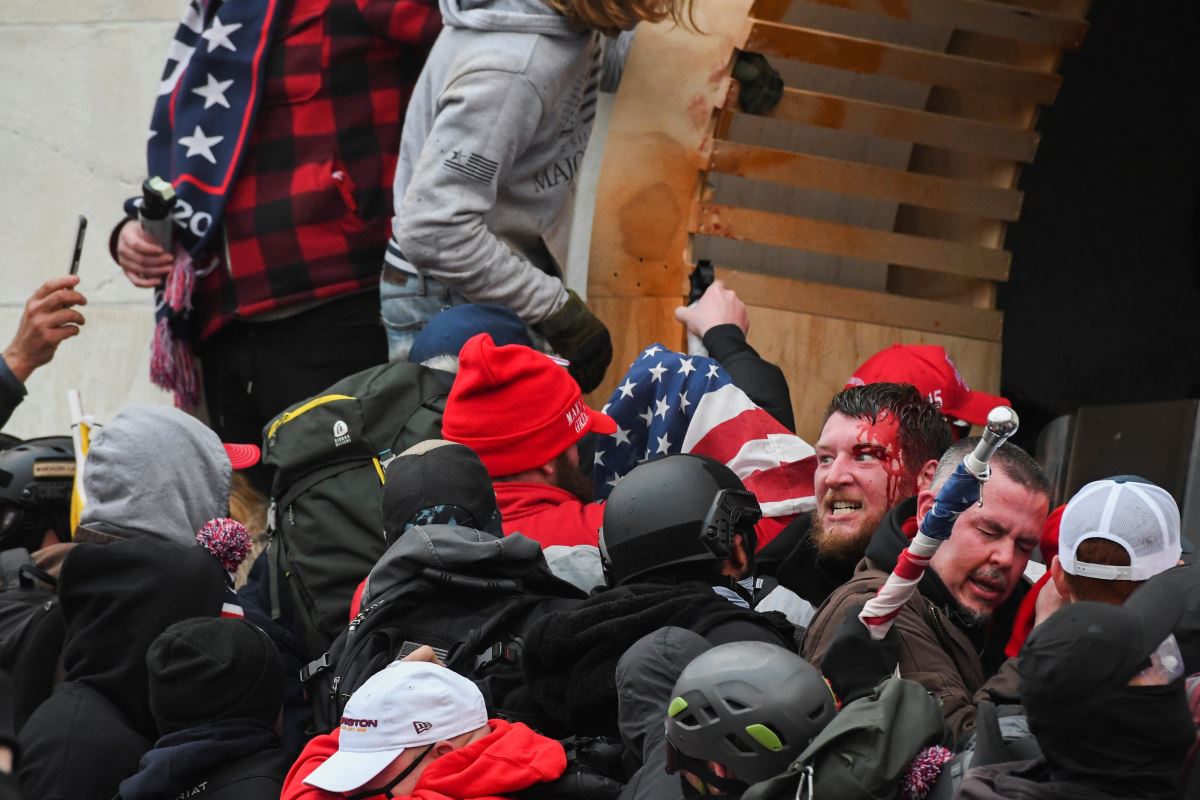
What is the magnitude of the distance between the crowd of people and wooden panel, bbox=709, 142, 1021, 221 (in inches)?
8.5

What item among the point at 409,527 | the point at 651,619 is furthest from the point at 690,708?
the point at 409,527

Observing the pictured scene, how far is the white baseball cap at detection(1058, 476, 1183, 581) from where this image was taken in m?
3.11

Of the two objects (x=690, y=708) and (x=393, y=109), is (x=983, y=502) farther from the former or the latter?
(x=393, y=109)

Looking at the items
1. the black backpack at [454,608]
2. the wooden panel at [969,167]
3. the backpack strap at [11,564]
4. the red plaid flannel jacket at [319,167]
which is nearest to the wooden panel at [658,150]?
the red plaid flannel jacket at [319,167]

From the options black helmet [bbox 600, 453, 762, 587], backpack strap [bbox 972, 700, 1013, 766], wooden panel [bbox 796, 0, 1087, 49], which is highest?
wooden panel [bbox 796, 0, 1087, 49]

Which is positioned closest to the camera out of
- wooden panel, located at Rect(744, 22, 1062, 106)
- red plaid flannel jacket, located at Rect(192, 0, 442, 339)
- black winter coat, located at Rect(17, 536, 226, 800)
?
black winter coat, located at Rect(17, 536, 226, 800)

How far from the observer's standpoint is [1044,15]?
217 inches

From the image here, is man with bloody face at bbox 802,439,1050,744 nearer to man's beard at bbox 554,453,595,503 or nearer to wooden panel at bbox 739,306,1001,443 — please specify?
man's beard at bbox 554,453,595,503

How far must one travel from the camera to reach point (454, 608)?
3.63 meters

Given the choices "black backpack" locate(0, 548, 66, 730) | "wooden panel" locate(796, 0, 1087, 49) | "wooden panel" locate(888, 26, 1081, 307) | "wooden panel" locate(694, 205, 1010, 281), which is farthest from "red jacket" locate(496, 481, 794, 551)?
"wooden panel" locate(796, 0, 1087, 49)

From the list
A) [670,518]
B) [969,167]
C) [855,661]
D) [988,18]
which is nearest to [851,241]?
[969,167]

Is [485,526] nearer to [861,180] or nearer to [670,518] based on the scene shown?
[670,518]

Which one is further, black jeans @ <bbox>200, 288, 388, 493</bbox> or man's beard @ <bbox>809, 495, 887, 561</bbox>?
black jeans @ <bbox>200, 288, 388, 493</bbox>

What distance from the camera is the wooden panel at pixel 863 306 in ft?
18.1
